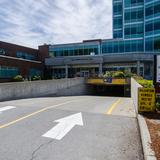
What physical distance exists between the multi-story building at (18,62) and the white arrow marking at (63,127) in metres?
32.7

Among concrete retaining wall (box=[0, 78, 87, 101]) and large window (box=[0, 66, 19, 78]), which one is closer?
concrete retaining wall (box=[0, 78, 87, 101])

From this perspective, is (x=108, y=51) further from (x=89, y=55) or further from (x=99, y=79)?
(x=99, y=79)

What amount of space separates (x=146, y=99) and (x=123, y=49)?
46176 millimetres

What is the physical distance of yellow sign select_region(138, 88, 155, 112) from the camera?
10375mm

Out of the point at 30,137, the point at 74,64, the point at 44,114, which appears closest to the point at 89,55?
the point at 74,64

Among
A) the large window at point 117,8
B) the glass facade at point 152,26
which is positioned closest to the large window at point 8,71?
the glass facade at point 152,26

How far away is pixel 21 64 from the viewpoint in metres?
45.6

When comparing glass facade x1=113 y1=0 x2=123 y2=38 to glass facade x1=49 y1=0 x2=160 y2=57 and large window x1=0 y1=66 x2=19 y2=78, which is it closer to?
glass facade x1=49 y1=0 x2=160 y2=57

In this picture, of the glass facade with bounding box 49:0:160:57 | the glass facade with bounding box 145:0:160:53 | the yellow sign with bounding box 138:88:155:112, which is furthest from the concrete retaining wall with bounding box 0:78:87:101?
the glass facade with bounding box 145:0:160:53

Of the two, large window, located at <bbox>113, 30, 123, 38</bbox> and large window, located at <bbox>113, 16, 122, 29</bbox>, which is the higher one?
large window, located at <bbox>113, 16, 122, 29</bbox>

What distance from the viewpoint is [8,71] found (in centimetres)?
4184

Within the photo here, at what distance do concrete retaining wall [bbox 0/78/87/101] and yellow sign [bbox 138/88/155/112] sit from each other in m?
11.6

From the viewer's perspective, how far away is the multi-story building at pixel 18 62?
4098cm

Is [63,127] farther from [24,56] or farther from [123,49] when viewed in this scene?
[123,49]
